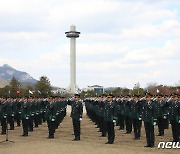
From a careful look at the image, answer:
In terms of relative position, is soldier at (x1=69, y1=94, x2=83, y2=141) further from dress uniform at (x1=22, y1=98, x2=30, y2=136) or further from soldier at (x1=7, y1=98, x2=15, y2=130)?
soldier at (x1=7, y1=98, x2=15, y2=130)

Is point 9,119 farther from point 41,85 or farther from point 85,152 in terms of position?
point 41,85

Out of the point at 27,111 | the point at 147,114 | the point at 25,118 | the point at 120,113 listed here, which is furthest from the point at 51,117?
the point at 120,113

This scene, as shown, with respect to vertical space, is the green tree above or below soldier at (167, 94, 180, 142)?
above

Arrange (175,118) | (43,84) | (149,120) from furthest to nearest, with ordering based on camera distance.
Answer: (43,84) → (175,118) → (149,120)

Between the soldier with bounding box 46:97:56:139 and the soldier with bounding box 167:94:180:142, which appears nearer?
the soldier with bounding box 167:94:180:142

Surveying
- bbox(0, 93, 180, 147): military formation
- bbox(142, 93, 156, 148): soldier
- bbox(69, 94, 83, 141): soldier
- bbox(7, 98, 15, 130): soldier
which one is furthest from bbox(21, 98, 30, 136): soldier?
bbox(142, 93, 156, 148): soldier

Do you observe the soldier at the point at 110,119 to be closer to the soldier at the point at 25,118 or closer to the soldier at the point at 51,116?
the soldier at the point at 51,116

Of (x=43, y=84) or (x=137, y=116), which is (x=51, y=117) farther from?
(x=43, y=84)

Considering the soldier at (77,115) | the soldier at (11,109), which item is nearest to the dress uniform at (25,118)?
the soldier at (11,109)

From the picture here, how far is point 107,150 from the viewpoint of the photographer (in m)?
13.6

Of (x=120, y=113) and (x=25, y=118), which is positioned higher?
(x=120, y=113)

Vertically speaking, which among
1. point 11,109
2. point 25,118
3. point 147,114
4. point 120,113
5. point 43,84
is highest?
point 43,84

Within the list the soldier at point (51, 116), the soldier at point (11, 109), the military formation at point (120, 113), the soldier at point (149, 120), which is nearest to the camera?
the soldier at point (149, 120)

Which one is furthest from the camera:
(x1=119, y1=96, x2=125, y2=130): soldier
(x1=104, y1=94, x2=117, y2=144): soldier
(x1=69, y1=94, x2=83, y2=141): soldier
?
(x1=119, y1=96, x2=125, y2=130): soldier
